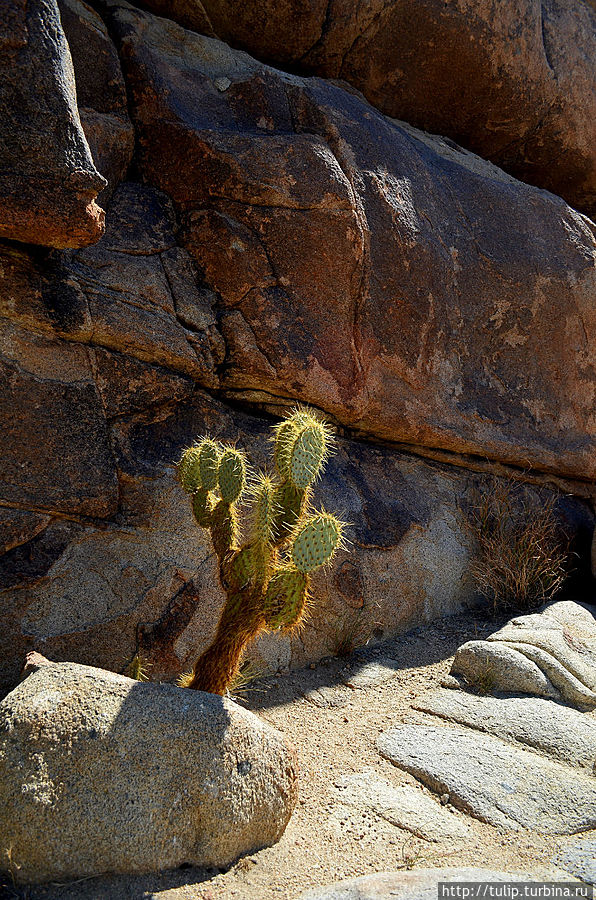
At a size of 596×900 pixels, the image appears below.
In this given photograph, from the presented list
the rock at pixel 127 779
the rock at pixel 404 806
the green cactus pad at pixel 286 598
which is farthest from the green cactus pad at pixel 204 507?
the rock at pixel 404 806

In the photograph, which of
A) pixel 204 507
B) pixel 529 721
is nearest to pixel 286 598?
pixel 204 507

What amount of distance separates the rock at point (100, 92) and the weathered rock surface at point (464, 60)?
2.73 ft

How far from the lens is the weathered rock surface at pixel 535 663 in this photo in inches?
155

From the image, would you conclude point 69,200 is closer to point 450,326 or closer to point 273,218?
point 273,218

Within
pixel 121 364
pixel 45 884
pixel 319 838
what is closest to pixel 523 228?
pixel 121 364

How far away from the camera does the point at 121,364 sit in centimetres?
403


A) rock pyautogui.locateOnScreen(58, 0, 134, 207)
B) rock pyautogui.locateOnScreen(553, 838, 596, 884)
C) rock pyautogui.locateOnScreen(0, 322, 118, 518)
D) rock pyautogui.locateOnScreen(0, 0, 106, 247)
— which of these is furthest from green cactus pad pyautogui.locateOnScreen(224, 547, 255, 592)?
rock pyautogui.locateOnScreen(58, 0, 134, 207)

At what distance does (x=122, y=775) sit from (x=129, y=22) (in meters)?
4.49

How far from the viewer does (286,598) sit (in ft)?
9.84

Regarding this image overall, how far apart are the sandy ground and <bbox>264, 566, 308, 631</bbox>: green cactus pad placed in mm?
724

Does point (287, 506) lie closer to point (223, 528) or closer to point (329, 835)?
point (223, 528)

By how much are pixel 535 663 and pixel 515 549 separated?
1352 mm

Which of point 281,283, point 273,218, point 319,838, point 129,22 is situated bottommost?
point 319,838

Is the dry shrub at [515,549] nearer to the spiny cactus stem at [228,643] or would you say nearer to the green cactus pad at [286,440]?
the green cactus pad at [286,440]
